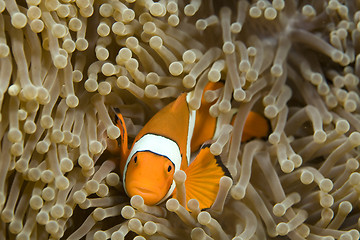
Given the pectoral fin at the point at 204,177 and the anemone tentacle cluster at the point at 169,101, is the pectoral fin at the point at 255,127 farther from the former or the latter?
the pectoral fin at the point at 204,177

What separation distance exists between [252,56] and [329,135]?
340 mm

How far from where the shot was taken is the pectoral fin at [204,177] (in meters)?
1.14

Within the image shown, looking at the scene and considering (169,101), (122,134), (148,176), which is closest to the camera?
(148,176)

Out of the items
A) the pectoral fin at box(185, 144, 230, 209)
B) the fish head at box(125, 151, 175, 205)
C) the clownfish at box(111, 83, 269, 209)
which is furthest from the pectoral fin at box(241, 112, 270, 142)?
the fish head at box(125, 151, 175, 205)

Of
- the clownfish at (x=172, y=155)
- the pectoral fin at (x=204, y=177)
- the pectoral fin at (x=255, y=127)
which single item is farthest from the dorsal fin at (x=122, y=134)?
the pectoral fin at (x=255, y=127)

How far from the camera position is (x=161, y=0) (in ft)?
4.04

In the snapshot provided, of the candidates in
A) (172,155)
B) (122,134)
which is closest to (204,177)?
(172,155)

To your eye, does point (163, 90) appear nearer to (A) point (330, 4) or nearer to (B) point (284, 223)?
(B) point (284, 223)

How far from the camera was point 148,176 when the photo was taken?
3.49ft

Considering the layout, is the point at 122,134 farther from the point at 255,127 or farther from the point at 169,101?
the point at 255,127

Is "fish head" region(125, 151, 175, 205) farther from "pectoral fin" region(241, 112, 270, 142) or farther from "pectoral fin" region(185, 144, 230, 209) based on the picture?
"pectoral fin" region(241, 112, 270, 142)

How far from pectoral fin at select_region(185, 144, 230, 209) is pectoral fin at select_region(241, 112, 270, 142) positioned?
8.8 inches

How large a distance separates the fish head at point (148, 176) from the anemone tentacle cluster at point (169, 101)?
5 cm

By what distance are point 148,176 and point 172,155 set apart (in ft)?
0.35
